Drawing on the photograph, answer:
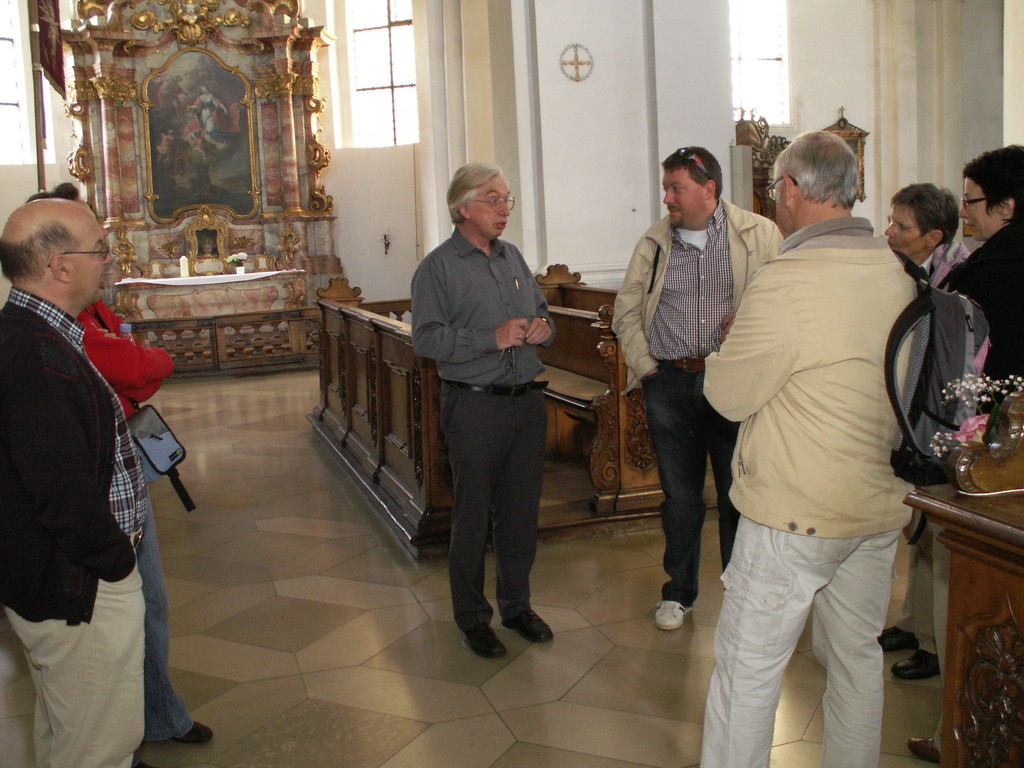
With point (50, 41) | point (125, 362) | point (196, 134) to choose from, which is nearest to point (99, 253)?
point (125, 362)

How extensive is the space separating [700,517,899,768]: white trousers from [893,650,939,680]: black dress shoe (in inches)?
37.3

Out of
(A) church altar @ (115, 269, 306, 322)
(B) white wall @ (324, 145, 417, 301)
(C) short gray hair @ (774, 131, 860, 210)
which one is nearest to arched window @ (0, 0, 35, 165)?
(A) church altar @ (115, 269, 306, 322)

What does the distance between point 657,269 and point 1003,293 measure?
1.09 m

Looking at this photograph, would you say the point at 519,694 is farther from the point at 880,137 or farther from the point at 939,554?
the point at 880,137

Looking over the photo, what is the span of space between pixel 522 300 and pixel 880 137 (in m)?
12.0

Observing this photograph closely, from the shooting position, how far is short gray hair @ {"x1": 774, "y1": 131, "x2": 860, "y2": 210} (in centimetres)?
191

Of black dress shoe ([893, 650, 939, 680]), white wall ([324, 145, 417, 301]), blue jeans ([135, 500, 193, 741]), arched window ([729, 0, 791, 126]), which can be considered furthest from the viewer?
white wall ([324, 145, 417, 301])

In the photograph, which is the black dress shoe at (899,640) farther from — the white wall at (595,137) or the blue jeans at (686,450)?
the white wall at (595,137)

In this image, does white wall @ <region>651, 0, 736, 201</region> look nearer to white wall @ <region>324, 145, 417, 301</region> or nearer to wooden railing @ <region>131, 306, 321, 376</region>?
wooden railing @ <region>131, 306, 321, 376</region>

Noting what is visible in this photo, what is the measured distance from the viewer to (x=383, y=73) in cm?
1554

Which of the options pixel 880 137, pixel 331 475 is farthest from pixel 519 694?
pixel 880 137

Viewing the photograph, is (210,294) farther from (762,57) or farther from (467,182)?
(467,182)

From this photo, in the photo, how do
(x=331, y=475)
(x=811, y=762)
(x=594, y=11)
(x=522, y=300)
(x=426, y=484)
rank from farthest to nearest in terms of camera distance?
(x=594, y=11) → (x=331, y=475) → (x=426, y=484) → (x=522, y=300) → (x=811, y=762)

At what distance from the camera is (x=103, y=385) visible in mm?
1896
